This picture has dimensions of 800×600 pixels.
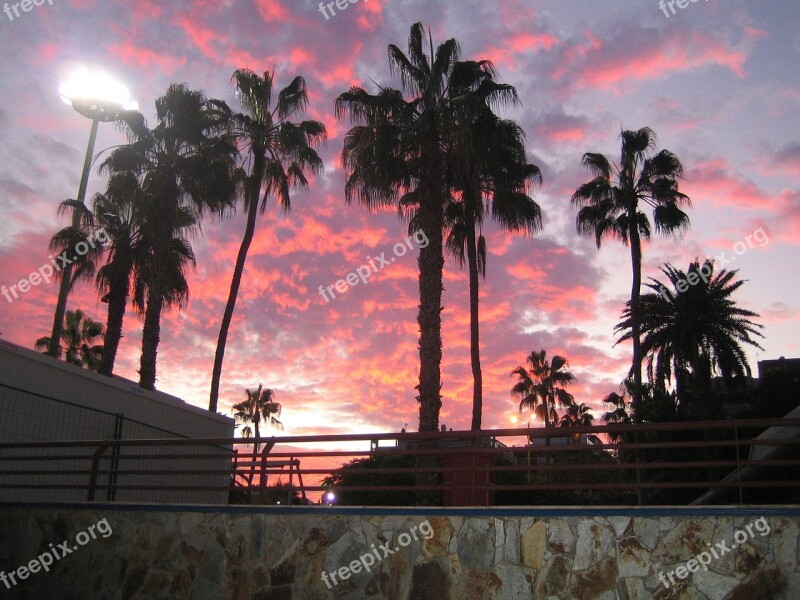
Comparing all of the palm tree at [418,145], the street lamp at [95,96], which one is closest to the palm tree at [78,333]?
the street lamp at [95,96]

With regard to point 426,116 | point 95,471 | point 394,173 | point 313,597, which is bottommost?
point 313,597

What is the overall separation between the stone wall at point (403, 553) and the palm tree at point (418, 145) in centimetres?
1140

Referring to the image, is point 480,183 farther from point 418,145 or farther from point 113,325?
point 113,325

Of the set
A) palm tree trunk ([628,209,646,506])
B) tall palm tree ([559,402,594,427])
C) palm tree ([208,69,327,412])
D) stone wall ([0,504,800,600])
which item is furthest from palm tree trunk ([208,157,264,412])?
tall palm tree ([559,402,594,427])

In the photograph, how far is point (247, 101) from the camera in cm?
3275

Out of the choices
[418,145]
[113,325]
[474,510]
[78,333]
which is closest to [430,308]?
[418,145]

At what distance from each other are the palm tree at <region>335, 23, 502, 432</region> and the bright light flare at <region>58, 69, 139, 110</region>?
44.3 ft

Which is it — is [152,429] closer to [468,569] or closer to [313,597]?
[313,597]

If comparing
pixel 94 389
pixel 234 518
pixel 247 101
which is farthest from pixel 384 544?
pixel 247 101

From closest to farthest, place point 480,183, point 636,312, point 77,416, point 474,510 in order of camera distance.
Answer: point 474,510, point 77,416, point 480,183, point 636,312

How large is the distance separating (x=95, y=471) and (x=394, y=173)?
1420cm

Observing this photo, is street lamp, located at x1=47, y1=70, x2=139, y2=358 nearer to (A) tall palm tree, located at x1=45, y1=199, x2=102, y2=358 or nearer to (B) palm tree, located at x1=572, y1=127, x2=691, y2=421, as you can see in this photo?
(A) tall palm tree, located at x1=45, y1=199, x2=102, y2=358

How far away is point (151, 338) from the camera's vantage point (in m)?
27.5

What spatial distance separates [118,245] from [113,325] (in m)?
3.48
